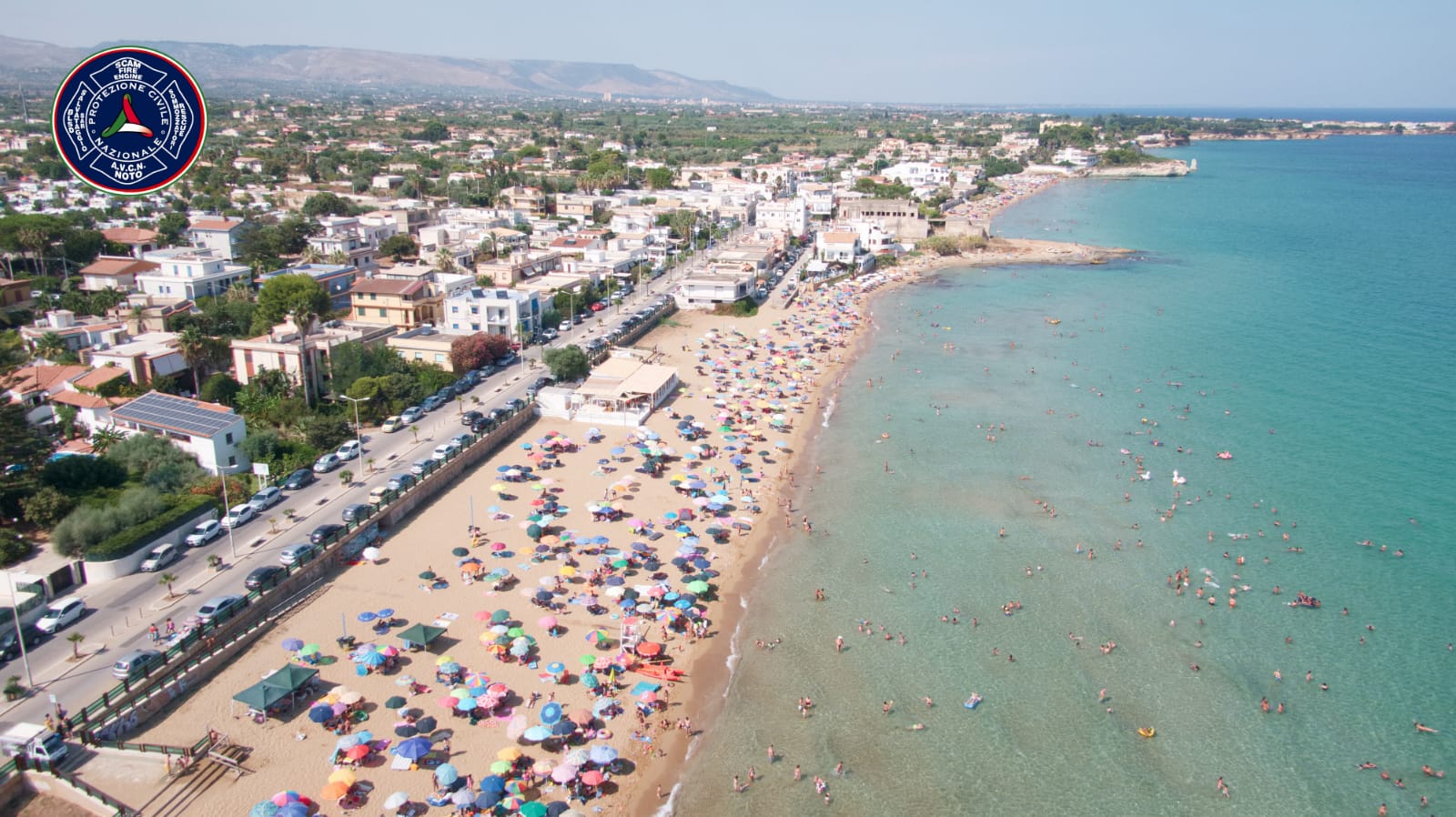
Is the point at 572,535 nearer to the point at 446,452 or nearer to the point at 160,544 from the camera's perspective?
the point at 446,452

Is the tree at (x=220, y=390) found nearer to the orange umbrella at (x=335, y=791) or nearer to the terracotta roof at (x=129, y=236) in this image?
the orange umbrella at (x=335, y=791)

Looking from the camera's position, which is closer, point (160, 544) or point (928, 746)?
point (928, 746)

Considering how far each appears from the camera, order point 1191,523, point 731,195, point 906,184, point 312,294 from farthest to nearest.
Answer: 1. point 906,184
2. point 731,195
3. point 312,294
4. point 1191,523

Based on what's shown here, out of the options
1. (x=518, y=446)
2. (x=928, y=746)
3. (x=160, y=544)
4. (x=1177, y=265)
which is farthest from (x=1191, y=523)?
(x=1177, y=265)

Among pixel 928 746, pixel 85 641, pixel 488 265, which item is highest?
pixel 488 265

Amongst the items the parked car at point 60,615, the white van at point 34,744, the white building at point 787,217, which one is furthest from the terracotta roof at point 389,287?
the white building at point 787,217
